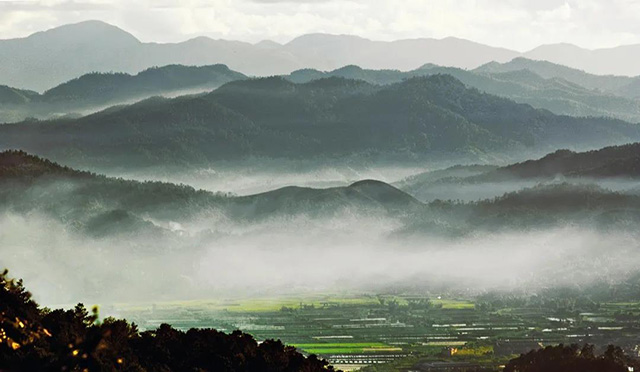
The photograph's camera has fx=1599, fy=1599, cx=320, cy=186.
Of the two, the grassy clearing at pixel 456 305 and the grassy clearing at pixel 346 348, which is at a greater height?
the grassy clearing at pixel 456 305

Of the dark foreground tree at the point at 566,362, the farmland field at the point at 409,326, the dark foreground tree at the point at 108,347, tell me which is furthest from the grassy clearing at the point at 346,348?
the dark foreground tree at the point at 108,347

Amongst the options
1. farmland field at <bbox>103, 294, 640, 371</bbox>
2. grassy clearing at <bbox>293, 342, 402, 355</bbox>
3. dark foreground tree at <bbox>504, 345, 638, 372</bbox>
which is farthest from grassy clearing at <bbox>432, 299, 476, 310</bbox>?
dark foreground tree at <bbox>504, 345, 638, 372</bbox>

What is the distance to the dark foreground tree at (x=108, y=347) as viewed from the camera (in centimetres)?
3331

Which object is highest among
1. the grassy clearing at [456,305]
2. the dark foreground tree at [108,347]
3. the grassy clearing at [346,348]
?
the grassy clearing at [456,305]

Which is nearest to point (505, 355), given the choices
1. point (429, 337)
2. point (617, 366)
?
point (429, 337)

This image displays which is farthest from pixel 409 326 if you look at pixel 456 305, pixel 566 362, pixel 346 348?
pixel 566 362

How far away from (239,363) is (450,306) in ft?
490

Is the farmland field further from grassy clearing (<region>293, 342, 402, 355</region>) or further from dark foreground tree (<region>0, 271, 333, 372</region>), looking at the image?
dark foreground tree (<region>0, 271, 333, 372</region>)

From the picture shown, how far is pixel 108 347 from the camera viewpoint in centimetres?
3953

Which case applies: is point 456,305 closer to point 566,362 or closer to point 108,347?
point 566,362

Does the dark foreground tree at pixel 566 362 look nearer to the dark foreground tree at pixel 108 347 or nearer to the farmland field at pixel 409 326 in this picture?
the dark foreground tree at pixel 108 347

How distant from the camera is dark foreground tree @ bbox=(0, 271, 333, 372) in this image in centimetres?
3331

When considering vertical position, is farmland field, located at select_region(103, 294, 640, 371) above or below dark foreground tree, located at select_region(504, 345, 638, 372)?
above

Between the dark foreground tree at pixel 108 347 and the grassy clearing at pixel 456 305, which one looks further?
the grassy clearing at pixel 456 305
